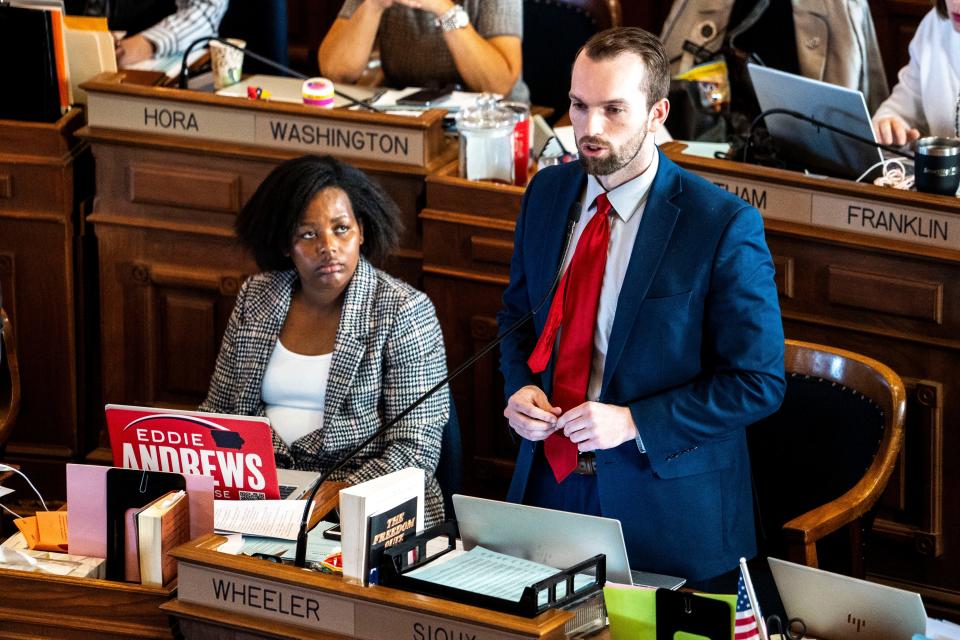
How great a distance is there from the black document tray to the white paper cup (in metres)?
1.98

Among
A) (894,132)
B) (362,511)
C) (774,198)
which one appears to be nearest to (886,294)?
(774,198)

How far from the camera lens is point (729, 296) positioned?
7.57ft

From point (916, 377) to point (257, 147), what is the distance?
1640 millimetres

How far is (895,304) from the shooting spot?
3074mm

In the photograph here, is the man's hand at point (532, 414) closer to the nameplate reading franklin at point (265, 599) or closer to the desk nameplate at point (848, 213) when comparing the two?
the nameplate reading franklin at point (265, 599)

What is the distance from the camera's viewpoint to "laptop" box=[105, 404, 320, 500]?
247 cm

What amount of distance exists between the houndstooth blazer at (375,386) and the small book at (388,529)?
0.79 meters

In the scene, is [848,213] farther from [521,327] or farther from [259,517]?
[259,517]

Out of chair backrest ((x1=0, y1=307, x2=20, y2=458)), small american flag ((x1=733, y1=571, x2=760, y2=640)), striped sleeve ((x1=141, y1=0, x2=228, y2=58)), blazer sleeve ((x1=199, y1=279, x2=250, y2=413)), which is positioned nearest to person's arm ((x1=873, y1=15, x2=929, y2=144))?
blazer sleeve ((x1=199, y1=279, x2=250, y2=413))

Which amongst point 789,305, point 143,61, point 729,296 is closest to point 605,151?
point 729,296

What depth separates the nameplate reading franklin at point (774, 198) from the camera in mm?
3133

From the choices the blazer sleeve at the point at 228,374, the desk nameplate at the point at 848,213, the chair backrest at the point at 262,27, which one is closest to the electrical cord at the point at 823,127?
the desk nameplate at the point at 848,213

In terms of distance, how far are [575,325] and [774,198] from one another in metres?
0.91

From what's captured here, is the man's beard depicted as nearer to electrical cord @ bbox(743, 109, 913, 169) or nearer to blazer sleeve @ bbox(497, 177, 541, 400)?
blazer sleeve @ bbox(497, 177, 541, 400)
